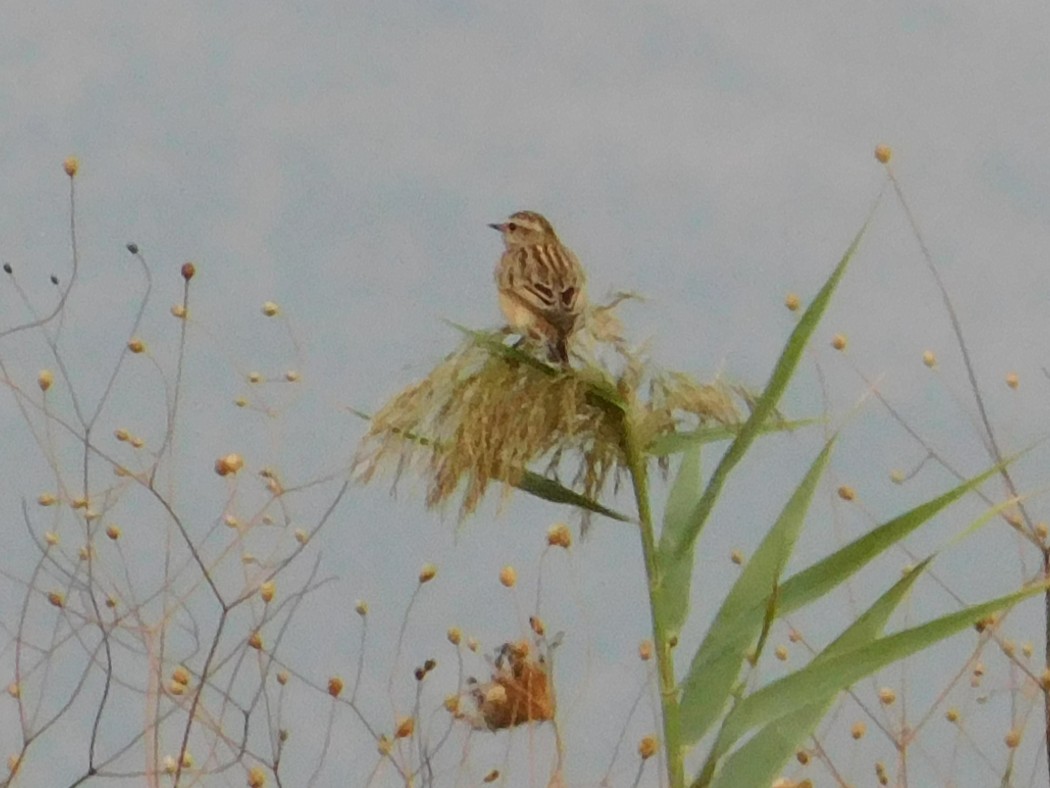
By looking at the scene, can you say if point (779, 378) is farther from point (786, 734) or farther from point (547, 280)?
point (547, 280)

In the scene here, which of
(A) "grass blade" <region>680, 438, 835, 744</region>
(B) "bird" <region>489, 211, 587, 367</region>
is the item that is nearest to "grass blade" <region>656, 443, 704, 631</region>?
(A) "grass blade" <region>680, 438, 835, 744</region>

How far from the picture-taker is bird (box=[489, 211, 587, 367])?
12.5 ft

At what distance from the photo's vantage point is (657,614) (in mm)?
3520

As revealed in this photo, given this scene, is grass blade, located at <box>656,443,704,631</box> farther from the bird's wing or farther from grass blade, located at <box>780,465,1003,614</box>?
the bird's wing

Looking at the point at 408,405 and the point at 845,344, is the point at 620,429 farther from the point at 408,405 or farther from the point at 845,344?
the point at 845,344

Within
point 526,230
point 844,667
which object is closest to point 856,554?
point 844,667

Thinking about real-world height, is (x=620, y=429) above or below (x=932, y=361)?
below

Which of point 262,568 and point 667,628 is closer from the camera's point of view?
point 667,628

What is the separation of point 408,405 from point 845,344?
1657 millimetres

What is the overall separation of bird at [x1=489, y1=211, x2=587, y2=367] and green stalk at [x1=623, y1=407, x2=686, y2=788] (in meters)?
0.24

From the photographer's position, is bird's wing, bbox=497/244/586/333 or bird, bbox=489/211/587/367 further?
bird's wing, bbox=497/244/586/333

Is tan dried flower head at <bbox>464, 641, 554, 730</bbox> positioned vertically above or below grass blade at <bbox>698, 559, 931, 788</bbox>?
above

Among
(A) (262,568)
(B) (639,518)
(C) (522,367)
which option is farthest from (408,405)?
(A) (262,568)

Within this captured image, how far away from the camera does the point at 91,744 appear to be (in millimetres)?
4152
